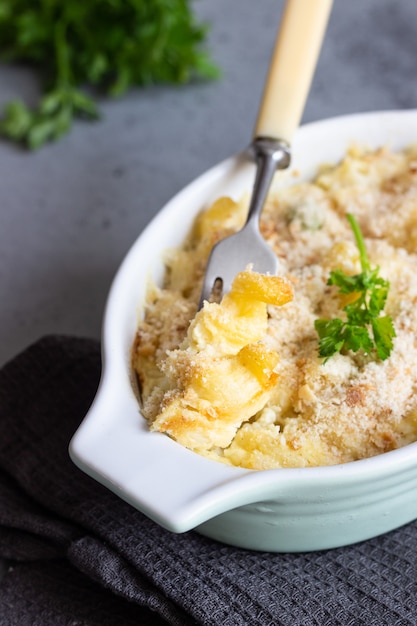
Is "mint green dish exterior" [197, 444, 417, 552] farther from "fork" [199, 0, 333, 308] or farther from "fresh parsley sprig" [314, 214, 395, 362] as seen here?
"fork" [199, 0, 333, 308]

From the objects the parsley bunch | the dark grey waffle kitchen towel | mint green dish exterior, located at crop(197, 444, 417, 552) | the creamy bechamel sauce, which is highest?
the parsley bunch

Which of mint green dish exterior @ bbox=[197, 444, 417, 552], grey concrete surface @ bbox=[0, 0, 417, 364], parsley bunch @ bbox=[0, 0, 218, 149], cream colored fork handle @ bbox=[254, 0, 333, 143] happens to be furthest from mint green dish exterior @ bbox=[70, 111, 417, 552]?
parsley bunch @ bbox=[0, 0, 218, 149]

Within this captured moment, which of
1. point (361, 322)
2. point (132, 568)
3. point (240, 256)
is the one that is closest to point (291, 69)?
point (240, 256)

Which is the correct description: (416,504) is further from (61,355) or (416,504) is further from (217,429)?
(61,355)

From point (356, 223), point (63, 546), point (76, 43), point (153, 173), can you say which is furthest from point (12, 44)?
point (63, 546)

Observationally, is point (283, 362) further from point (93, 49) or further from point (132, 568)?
point (93, 49)
